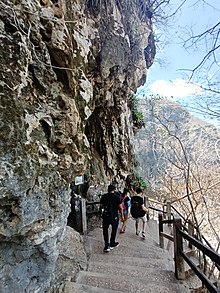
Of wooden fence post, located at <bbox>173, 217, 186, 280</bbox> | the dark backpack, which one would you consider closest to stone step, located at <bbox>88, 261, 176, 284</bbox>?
wooden fence post, located at <bbox>173, 217, 186, 280</bbox>

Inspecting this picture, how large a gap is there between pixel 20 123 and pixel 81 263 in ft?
11.6

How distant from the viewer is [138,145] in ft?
85.9

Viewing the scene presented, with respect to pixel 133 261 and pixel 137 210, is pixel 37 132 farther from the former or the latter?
pixel 137 210

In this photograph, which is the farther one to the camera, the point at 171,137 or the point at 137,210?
the point at 171,137

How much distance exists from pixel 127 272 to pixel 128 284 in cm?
45

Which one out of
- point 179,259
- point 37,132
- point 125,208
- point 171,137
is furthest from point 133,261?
point 171,137

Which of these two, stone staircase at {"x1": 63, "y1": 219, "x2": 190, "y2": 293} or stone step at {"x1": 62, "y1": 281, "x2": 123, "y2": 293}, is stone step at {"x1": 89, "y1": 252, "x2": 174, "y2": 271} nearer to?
stone staircase at {"x1": 63, "y1": 219, "x2": 190, "y2": 293}

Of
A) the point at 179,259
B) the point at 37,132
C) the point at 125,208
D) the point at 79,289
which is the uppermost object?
the point at 37,132

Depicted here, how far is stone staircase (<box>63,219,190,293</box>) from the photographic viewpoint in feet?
13.1

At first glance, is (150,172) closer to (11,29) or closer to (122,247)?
(122,247)

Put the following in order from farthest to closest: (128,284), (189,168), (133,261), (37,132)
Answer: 1. (189,168)
2. (133,261)
3. (128,284)
4. (37,132)

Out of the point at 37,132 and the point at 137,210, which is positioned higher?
the point at 37,132

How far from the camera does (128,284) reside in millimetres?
4141

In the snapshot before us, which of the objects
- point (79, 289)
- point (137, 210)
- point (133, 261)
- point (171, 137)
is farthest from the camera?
point (171, 137)
